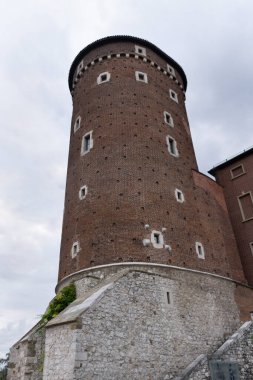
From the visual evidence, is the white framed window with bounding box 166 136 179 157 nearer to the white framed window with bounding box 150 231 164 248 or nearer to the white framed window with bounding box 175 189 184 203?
the white framed window with bounding box 175 189 184 203

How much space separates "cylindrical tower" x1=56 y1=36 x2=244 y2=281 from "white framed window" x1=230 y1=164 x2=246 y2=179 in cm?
Result: 214

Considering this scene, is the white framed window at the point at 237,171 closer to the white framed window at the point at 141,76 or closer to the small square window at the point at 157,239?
the white framed window at the point at 141,76

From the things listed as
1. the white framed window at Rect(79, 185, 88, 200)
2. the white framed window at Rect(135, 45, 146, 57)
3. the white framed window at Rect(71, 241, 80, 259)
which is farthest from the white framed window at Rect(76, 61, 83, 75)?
the white framed window at Rect(71, 241, 80, 259)

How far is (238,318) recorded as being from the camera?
17.0 meters

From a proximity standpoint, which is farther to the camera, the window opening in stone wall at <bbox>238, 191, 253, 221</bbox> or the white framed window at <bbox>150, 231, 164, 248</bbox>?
the window opening in stone wall at <bbox>238, 191, 253, 221</bbox>

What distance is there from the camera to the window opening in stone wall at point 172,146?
801 inches

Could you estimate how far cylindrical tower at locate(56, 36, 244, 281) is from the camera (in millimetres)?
16375

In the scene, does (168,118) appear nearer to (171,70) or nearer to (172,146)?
(172,146)

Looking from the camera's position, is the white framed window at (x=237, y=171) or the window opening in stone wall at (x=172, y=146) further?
the white framed window at (x=237, y=171)

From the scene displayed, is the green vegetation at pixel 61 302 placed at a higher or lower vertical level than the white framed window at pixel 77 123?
lower

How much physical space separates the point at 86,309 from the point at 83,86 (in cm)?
1629

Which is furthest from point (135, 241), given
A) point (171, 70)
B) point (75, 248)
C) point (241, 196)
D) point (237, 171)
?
point (171, 70)

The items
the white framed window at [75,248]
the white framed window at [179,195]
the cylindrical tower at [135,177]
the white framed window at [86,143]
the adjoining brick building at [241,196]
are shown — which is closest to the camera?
the cylindrical tower at [135,177]

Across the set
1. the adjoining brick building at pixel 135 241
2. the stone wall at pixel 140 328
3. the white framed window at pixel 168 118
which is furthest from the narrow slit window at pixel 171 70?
the stone wall at pixel 140 328
